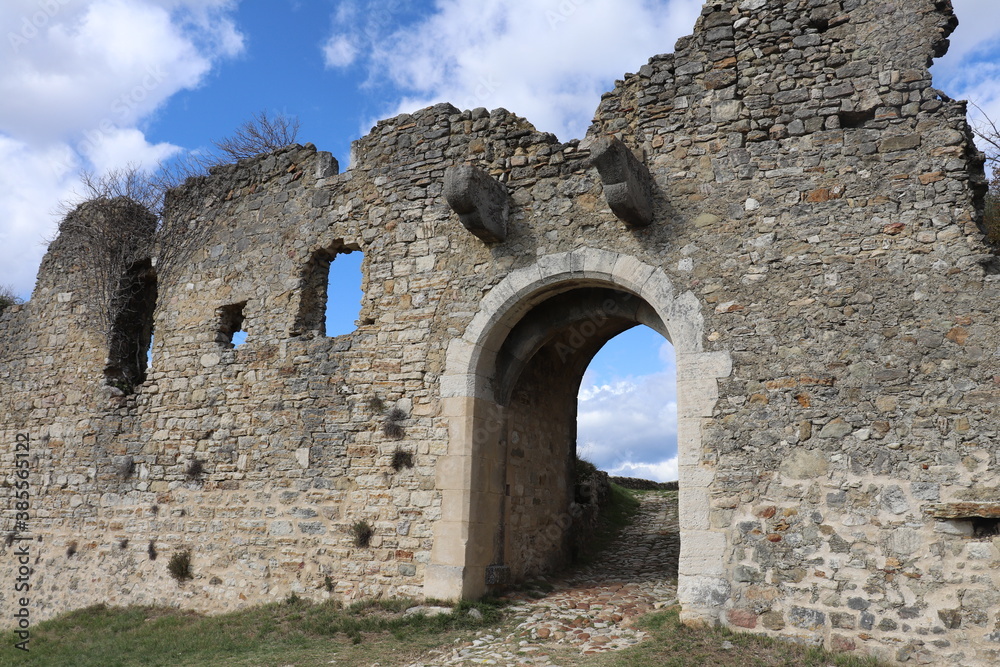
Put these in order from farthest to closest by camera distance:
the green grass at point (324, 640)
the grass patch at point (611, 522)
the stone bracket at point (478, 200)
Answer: the grass patch at point (611, 522)
the stone bracket at point (478, 200)
the green grass at point (324, 640)

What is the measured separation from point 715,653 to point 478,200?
14.0 feet

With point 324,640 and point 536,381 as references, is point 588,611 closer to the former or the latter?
point 324,640

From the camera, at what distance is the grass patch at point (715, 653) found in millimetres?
5289

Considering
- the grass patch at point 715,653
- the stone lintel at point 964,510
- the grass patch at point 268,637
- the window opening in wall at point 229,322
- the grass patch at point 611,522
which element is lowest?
the grass patch at point 268,637

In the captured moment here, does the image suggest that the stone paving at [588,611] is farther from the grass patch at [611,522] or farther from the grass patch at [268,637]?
the grass patch at [268,637]

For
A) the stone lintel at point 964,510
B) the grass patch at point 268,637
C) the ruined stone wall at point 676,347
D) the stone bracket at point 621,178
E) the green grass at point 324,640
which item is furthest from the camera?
the stone bracket at point 621,178

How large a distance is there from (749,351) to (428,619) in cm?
357

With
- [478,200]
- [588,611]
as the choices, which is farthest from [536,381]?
[588,611]

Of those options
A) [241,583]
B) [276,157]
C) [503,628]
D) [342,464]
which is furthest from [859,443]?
[276,157]

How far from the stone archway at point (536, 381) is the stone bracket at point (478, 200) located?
19.3 inches

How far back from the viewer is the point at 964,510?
5289 millimetres

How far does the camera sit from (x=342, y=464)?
777cm

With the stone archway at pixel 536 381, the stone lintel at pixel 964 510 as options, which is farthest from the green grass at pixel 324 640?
the stone lintel at pixel 964 510

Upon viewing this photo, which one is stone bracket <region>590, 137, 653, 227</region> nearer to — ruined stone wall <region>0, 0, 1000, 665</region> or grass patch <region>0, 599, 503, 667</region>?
ruined stone wall <region>0, 0, 1000, 665</region>
